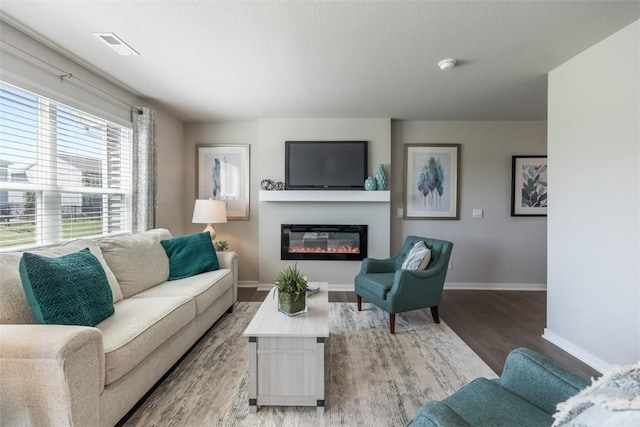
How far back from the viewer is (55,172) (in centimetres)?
224

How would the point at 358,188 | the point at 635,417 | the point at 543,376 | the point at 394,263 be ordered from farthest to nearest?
the point at 358,188 → the point at 394,263 → the point at 543,376 → the point at 635,417

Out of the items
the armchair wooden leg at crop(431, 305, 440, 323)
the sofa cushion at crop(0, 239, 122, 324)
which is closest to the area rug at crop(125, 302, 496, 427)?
the armchair wooden leg at crop(431, 305, 440, 323)

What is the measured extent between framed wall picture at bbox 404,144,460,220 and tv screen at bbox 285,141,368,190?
0.76m

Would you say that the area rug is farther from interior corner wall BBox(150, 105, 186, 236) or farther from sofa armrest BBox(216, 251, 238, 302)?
interior corner wall BBox(150, 105, 186, 236)

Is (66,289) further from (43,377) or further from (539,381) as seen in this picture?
(539,381)

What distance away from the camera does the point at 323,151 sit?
12.6 feet

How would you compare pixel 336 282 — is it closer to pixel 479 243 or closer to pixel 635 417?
pixel 479 243

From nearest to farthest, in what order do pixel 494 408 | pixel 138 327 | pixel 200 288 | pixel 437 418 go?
pixel 437 418, pixel 494 408, pixel 138 327, pixel 200 288

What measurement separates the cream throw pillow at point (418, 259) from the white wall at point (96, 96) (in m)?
3.11

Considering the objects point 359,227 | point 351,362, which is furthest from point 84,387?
point 359,227

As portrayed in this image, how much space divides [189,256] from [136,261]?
501 millimetres

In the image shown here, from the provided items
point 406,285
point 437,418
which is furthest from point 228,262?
point 437,418

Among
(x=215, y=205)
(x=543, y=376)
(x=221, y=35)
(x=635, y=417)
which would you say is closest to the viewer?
(x=635, y=417)

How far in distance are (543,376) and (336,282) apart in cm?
294
